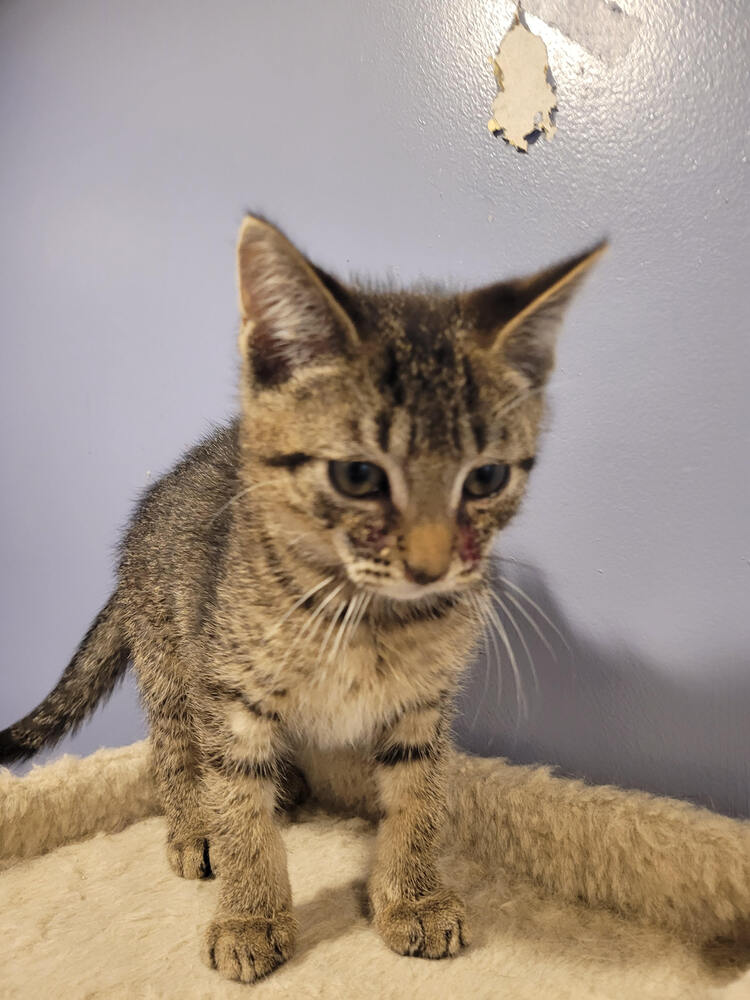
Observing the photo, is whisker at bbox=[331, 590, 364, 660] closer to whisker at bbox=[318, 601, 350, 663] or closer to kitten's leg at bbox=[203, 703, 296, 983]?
whisker at bbox=[318, 601, 350, 663]

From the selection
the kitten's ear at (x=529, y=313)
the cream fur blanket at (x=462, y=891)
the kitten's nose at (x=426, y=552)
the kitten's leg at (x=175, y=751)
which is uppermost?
the kitten's ear at (x=529, y=313)

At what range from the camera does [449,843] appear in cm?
118

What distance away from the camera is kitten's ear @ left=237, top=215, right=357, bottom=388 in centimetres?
71

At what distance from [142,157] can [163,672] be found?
3.54 ft

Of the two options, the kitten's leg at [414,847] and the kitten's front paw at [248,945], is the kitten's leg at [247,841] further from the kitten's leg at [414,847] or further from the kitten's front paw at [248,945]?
the kitten's leg at [414,847]

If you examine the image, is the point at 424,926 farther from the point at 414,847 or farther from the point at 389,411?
the point at 389,411

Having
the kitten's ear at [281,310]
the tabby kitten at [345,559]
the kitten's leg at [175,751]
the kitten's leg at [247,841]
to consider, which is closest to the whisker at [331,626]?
the tabby kitten at [345,559]

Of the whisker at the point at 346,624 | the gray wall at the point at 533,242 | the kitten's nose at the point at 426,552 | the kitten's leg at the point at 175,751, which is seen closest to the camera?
the kitten's nose at the point at 426,552

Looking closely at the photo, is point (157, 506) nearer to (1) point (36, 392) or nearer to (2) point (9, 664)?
(1) point (36, 392)

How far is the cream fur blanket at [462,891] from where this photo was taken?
87 centimetres

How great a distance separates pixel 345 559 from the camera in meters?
0.74

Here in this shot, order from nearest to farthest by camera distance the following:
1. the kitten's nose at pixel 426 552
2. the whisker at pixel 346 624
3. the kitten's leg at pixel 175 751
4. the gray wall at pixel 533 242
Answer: the kitten's nose at pixel 426 552 → the whisker at pixel 346 624 → the gray wall at pixel 533 242 → the kitten's leg at pixel 175 751

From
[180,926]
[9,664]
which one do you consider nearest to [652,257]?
[180,926]

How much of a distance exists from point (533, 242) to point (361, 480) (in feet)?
1.97
